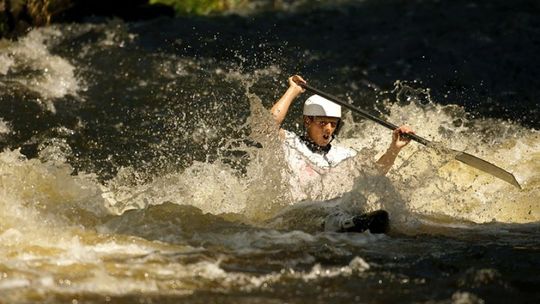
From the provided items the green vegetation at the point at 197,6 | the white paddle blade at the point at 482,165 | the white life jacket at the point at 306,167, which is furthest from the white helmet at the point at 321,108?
the green vegetation at the point at 197,6

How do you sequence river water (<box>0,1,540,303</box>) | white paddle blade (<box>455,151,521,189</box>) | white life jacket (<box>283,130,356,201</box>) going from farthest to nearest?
white paddle blade (<box>455,151,521,189</box>), white life jacket (<box>283,130,356,201</box>), river water (<box>0,1,540,303</box>)

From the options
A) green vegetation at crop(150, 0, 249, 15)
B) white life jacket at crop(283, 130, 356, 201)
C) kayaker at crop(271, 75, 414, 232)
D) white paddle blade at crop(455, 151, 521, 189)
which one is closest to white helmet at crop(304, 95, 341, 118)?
kayaker at crop(271, 75, 414, 232)

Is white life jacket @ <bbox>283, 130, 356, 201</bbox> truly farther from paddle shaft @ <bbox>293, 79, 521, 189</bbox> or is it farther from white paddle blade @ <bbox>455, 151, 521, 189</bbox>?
white paddle blade @ <bbox>455, 151, 521, 189</bbox>

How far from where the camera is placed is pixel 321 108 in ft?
24.8

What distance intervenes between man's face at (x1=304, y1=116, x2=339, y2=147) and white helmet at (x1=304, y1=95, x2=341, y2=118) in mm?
36

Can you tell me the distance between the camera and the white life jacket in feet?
Result: 24.8

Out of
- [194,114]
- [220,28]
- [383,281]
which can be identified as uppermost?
[220,28]

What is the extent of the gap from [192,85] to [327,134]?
4080 millimetres

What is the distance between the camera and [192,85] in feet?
37.6

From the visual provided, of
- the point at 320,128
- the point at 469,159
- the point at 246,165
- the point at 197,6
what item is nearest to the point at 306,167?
the point at 320,128

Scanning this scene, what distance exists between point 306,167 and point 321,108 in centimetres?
47

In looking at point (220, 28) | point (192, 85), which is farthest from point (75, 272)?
Result: point (220, 28)

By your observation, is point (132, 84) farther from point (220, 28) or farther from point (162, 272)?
point (162, 272)

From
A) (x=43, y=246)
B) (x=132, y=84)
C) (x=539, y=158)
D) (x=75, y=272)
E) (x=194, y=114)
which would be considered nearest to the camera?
(x=75, y=272)
